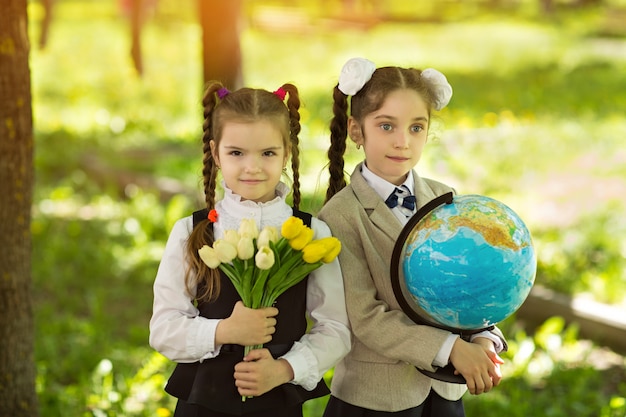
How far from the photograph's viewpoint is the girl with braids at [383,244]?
2748 mm

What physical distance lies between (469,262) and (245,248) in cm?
64

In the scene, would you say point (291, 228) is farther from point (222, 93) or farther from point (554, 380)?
point (554, 380)

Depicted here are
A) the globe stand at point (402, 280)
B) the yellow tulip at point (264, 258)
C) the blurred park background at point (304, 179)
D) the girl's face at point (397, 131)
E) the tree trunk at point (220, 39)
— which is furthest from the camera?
the tree trunk at point (220, 39)

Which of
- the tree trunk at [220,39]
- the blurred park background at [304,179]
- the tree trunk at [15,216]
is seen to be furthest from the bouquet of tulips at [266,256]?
the tree trunk at [220,39]

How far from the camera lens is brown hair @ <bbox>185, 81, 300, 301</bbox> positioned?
263 centimetres

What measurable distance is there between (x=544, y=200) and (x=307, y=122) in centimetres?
424

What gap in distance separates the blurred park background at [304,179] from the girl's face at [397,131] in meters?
0.47

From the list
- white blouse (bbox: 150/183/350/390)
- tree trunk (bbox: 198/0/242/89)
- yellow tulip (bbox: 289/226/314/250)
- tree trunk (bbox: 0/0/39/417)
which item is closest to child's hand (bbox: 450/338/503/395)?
white blouse (bbox: 150/183/350/390)

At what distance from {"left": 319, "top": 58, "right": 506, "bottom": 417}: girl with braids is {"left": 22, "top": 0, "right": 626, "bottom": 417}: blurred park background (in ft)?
1.51

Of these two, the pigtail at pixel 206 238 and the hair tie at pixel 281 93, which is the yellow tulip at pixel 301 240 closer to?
the pigtail at pixel 206 238

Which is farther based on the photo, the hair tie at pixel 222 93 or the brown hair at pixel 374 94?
the brown hair at pixel 374 94

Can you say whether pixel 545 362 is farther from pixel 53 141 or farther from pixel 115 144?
pixel 53 141

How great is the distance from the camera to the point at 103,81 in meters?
14.5

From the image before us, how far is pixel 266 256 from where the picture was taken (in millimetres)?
2449
